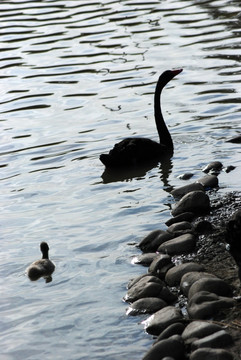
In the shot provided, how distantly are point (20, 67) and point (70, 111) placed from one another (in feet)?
12.2

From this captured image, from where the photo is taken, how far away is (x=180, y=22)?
20.6 m

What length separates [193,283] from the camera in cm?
760

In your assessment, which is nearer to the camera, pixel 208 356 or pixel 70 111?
pixel 208 356

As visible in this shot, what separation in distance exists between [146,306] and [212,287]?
602mm

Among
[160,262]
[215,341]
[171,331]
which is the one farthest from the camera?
[160,262]

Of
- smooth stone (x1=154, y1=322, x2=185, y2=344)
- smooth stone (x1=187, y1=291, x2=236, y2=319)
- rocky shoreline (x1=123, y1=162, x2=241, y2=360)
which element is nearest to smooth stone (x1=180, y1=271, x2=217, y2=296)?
rocky shoreline (x1=123, y1=162, x2=241, y2=360)

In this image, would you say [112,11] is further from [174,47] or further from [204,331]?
[204,331]

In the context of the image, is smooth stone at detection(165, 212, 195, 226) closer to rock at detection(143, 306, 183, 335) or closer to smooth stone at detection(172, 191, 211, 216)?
smooth stone at detection(172, 191, 211, 216)

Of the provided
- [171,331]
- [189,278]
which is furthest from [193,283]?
[171,331]

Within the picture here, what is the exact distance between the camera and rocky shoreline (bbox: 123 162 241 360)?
6.67m

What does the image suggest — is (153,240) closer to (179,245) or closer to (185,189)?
(179,245)

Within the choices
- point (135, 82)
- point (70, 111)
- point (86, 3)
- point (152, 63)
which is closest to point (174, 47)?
point (152, 63)

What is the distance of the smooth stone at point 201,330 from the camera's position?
6.78 metres

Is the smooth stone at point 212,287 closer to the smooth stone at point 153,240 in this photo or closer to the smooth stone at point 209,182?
the smooth stone at point 153,240
